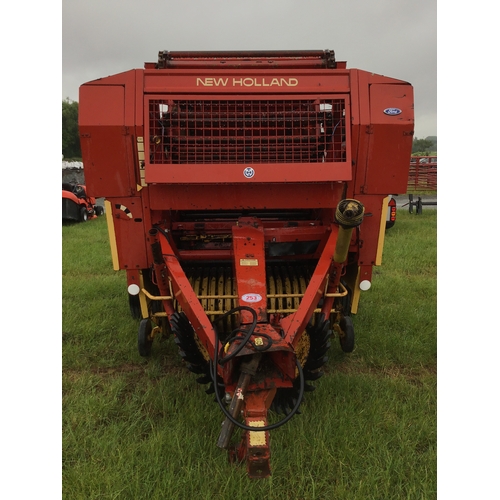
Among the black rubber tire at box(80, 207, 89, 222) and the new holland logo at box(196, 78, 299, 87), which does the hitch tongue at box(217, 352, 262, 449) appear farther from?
the black rubber tire at box(80, 207, 89, 222)

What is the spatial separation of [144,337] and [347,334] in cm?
167

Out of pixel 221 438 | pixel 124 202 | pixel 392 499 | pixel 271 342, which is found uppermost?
pixel 124 202

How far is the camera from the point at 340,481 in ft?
8.10

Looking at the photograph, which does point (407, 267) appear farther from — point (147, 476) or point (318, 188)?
point (147, 476)

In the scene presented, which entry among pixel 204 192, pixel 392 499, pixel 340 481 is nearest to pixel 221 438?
pixel 340 481

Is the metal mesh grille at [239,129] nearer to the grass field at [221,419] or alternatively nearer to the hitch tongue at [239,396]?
the hitch tongue at [239,396]

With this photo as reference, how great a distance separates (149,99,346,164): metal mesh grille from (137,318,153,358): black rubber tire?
4.40ft

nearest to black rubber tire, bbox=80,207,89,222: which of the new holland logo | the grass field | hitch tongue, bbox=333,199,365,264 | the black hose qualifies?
the grass field

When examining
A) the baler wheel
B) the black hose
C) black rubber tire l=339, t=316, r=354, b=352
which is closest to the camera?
the black hose

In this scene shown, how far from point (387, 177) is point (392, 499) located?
2.21 m

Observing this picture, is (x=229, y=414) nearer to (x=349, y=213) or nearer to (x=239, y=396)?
(x=239, y=396)

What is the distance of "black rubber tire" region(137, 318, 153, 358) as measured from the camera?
12.4ft

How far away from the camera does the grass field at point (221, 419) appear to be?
244 cm

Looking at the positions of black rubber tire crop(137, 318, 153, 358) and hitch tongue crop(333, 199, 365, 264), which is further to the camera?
black rubber tire crop(137, 318, 153, 358)
